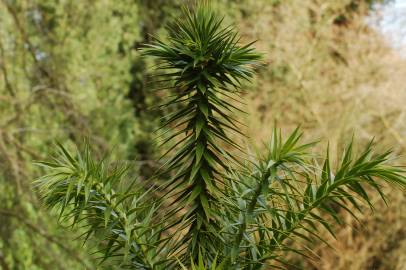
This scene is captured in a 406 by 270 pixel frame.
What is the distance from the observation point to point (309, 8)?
764cm

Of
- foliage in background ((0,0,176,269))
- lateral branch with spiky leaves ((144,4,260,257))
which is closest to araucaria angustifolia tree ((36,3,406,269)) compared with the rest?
lateral branch with spiky leaves ((144,4,260,257))

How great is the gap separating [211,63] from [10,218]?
3501 millimetres

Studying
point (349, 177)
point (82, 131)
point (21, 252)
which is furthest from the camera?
point (82, 131)

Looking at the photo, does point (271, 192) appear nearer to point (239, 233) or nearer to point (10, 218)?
point (239, 233)

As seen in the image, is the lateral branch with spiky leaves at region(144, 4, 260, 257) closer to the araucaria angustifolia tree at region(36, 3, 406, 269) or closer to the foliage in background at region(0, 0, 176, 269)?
the araucaria angustifolia tree at region(36, 3, 406, 269)

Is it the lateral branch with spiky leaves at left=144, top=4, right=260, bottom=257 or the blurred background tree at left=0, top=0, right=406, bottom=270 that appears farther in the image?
the blurred background tree at left=0, top=0, right=406, bottom=270

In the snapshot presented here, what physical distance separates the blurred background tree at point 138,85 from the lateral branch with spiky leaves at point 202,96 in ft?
10.4

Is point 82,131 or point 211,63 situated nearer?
point 211,63

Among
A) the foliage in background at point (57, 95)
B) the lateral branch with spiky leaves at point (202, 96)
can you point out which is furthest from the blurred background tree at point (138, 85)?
the lateral branch with spiky leaves at point (202, 96)

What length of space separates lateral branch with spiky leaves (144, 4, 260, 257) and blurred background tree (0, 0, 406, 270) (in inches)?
125

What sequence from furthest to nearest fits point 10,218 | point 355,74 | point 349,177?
point 355,74 < point 10,218 < point 349,177

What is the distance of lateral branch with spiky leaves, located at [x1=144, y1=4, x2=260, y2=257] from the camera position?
169cm

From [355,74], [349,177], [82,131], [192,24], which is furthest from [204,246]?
[355,74]

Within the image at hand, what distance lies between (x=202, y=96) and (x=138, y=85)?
7.44 metres
